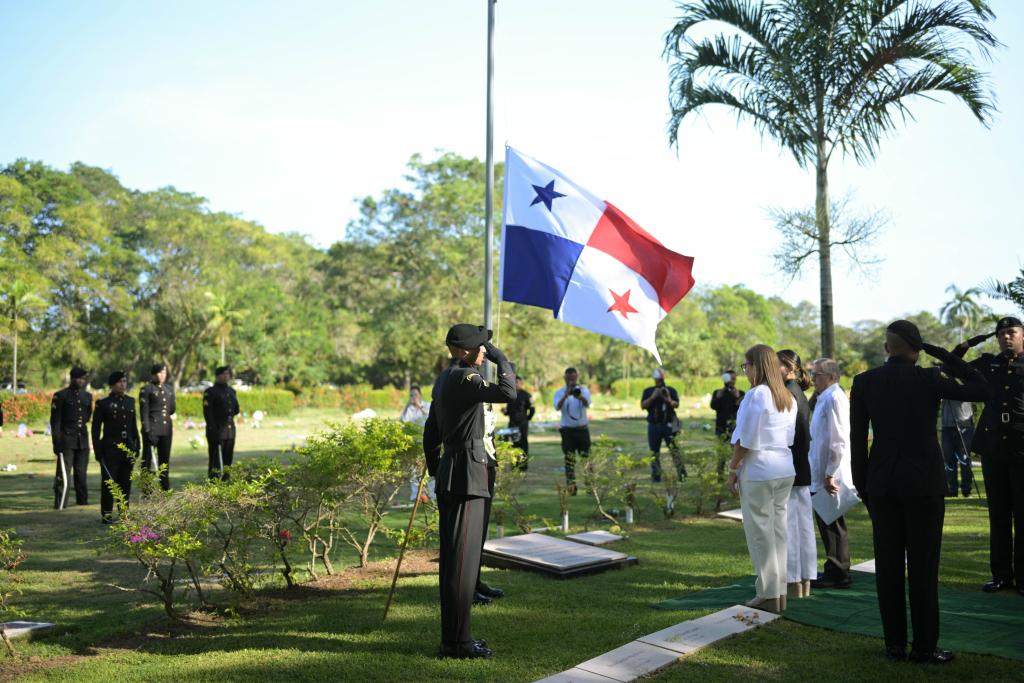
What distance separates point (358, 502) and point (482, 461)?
8.08 ft

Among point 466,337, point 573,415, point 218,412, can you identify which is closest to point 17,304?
point 218,412

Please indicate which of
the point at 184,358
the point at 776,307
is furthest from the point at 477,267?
the point at 776,307

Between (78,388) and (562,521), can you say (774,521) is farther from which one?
(78,388)

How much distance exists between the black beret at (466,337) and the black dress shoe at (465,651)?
5.82 feet

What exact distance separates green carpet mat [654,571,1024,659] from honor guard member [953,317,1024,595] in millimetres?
265

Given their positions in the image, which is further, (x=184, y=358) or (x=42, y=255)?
(x=184, y=358)

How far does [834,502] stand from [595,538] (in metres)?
2.69

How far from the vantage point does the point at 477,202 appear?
4422 cm

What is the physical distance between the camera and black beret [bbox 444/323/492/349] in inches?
203

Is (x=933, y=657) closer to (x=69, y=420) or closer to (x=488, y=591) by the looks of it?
(x=488, y=591)

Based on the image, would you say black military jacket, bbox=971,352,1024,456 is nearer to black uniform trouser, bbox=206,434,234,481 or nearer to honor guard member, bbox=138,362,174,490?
honor guard member, bbox=138,362,174,490

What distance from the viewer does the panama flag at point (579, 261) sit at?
23.0 feet

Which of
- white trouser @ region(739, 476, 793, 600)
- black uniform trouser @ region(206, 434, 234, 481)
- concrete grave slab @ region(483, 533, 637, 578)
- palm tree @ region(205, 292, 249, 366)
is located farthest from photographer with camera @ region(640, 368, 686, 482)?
palm tree @ region(205, 292, 249, 366)

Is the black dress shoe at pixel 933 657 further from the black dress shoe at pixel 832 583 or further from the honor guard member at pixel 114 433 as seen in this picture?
the honor guard member at pixel 114 433
